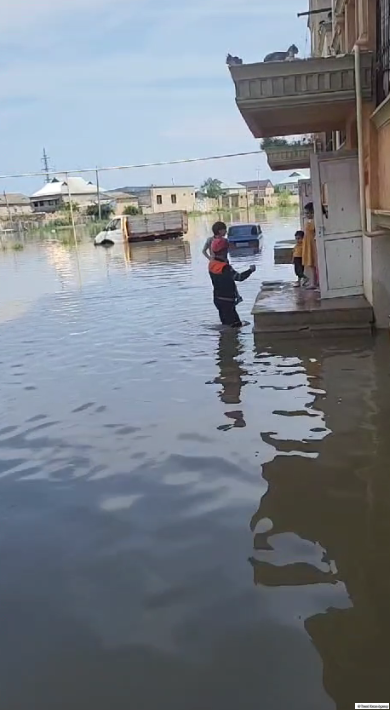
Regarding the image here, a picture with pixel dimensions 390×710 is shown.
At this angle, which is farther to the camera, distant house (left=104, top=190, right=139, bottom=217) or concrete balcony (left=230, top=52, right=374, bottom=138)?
distant house (left=104, top=190, right=139, bottom=217)

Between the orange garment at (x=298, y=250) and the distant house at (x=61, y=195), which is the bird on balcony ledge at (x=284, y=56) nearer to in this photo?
the orange garment at (x=298, y=250)

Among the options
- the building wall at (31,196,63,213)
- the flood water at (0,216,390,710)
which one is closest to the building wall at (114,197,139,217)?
the building wall at (31,196,63,213)

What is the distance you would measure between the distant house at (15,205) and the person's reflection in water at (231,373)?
2682 inches

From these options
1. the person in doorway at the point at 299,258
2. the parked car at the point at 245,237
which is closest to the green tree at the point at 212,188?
the parked car at the point at 245,237

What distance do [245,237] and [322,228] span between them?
1925cm

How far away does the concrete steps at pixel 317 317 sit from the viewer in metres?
9.23

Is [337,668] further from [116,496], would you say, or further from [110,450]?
[110,450]

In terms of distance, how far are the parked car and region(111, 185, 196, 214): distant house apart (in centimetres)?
4487

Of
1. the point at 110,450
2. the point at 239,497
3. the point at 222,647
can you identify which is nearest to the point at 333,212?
the point at 110,450

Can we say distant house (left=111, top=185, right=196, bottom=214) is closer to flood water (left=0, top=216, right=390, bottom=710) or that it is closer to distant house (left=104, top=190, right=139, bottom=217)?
distant house (left=104, top=190, right=139, bottom=217)

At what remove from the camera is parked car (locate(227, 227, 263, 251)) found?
93.3 ft

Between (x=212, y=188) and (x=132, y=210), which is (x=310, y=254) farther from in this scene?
(x=212, y=188)

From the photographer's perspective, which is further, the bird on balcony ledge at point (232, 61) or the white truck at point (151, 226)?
the white truck at point (151, 226)

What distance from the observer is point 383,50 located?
317 inches
